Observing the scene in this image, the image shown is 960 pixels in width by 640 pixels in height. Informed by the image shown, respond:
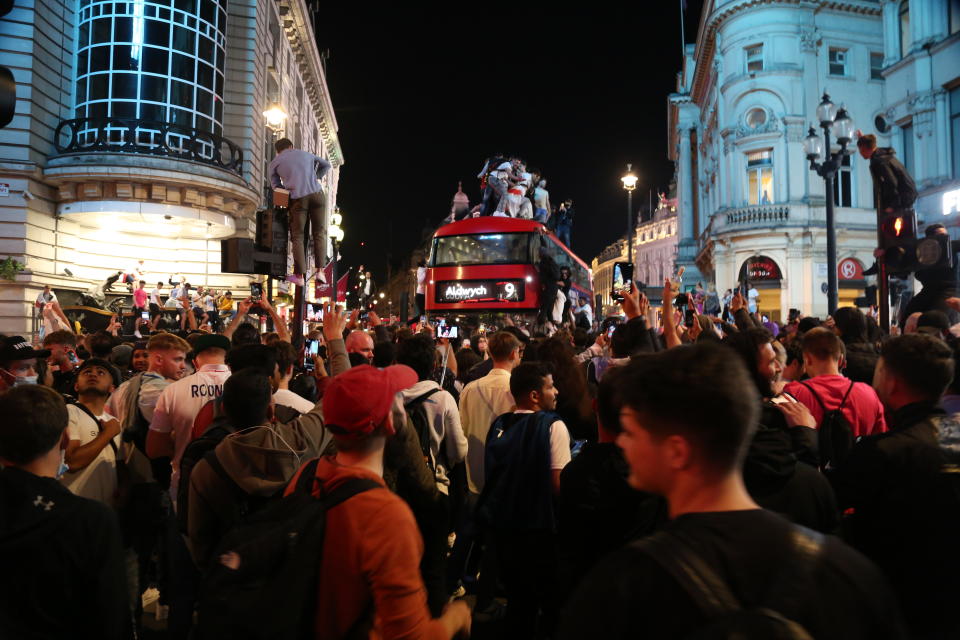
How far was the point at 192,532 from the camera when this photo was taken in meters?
2.83

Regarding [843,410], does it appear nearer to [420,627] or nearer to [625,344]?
[625,344]

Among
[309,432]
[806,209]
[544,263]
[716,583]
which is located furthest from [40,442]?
[806,209]

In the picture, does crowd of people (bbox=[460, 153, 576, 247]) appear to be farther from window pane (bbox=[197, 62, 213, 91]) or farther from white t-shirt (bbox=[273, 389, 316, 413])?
white t-shirt (bbox=[273, 389, 316, 413])

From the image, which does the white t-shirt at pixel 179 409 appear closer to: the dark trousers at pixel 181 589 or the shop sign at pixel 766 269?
the dark trousers at pixel 181 589

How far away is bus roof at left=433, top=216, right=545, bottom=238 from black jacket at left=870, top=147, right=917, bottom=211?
34.1 ft

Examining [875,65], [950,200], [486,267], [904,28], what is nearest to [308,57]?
[486,267]

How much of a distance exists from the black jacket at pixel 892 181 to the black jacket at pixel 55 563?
8468mm

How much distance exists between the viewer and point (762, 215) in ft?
104

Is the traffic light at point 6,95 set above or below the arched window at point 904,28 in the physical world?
below

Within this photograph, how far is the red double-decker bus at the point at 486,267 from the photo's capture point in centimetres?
1727

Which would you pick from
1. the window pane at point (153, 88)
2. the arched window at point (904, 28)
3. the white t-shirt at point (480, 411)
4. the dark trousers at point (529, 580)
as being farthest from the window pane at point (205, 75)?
the arched window at point (904, 28)

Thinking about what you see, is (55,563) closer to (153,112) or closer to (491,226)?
(491,226)

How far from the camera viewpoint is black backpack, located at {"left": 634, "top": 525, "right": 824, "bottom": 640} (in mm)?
1155

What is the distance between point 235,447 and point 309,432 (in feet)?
2.06
